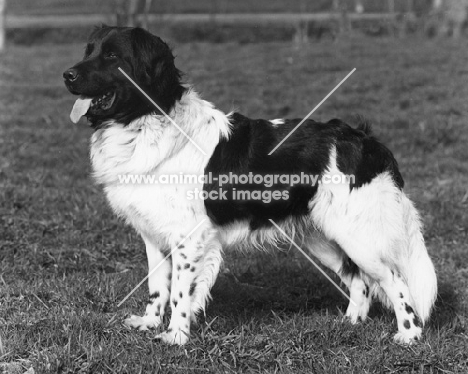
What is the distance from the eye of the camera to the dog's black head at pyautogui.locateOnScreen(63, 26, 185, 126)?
12.7 feet

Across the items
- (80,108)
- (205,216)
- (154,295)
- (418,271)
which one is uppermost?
(80,108)

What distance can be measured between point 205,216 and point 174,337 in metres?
0.70

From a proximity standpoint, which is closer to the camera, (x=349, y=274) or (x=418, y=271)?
(x=418, y=271)

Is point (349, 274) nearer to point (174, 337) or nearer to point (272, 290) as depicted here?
point (272, 290)

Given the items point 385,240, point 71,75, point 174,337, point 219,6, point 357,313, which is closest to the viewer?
point 71,75

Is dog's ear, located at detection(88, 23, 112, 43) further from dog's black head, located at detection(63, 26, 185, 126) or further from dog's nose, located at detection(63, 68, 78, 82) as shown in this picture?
dog's nose, located at detection(63, 68, 78, 82)

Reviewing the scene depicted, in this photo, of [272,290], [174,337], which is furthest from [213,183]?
[272,290]

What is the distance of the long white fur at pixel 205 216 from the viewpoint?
12.8 ft

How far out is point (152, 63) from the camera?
12.8 feet

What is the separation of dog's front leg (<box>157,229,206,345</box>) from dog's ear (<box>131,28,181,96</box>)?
0.87 metres

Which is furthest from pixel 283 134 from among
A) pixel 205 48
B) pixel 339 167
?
pixel 205 48

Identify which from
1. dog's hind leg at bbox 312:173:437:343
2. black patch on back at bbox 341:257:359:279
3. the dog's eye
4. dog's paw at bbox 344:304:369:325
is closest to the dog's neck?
the dog's eye

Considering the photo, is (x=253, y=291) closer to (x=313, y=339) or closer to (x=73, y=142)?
(x=313, y=339)

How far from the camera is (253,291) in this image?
488cm
